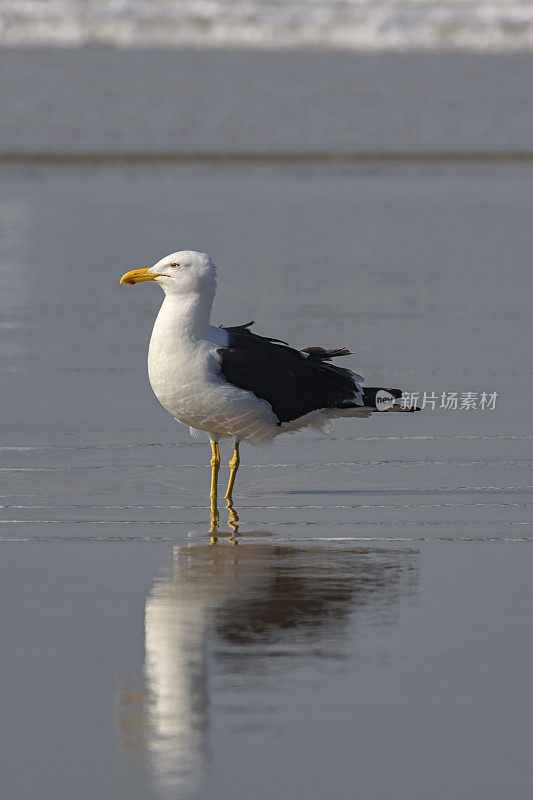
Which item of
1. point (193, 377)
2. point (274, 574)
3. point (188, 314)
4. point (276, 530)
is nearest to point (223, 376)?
point (193, 377)

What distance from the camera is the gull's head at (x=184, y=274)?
31.6ft

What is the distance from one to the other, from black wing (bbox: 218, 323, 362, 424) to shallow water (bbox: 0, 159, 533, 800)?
20.7 inches

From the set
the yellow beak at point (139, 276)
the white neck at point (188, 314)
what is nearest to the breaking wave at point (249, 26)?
the yellow beak at point (139, 276)

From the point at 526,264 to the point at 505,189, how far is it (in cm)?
1454

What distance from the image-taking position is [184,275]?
9641mm

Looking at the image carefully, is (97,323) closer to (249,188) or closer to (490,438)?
(490,438)

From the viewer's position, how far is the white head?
31.6 feet

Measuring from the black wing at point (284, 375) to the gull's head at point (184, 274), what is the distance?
338mm

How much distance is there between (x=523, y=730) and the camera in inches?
228

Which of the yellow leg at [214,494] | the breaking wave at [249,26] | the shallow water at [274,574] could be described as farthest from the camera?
the breaking wave at [249,26]

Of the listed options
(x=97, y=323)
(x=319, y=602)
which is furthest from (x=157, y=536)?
(x=97, y=323)

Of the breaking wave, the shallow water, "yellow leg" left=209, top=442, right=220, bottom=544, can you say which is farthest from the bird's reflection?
the breaking wave

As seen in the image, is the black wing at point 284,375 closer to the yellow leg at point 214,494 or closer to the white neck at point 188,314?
the white neck at point 188,314

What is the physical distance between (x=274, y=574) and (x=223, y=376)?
172 cm
